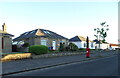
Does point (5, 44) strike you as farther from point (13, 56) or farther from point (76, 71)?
point (76, 71)

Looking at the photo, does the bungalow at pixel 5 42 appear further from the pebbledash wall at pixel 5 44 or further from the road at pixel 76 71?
the road at pixel 76 71

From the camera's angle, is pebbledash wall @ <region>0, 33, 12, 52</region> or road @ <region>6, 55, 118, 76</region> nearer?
road @ <region>6, 55, 118, 76</region>

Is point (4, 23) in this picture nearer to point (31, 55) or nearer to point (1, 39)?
point (1, 39)

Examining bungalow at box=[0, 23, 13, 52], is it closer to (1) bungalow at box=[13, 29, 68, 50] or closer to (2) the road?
(1) bungalow at box=[13, 29, 68, 50]

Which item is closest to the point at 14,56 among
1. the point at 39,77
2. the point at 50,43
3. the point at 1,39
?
Result: the point at 1,39

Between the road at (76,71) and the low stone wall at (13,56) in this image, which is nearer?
the road at (76,71)

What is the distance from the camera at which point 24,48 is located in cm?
2353

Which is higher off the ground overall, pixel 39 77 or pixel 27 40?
pixel 27 40

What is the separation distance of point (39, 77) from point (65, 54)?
49.0 feet

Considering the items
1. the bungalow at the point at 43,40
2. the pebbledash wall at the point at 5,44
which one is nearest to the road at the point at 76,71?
the pebbledash wall at the point at 5,44

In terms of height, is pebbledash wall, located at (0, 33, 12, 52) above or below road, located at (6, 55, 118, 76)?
above

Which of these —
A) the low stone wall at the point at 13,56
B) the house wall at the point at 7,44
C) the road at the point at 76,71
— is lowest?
the road at the point at 76,71

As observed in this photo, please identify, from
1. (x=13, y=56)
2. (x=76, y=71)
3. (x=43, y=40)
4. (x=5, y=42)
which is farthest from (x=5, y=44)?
(x=76, y=71)

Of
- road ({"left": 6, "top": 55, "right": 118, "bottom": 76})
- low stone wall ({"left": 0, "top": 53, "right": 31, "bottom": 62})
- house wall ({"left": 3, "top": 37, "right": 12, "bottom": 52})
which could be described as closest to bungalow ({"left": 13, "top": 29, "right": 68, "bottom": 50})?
house wall ({"left": 3, "top": 37, "right": 12, "bottom": 52})
